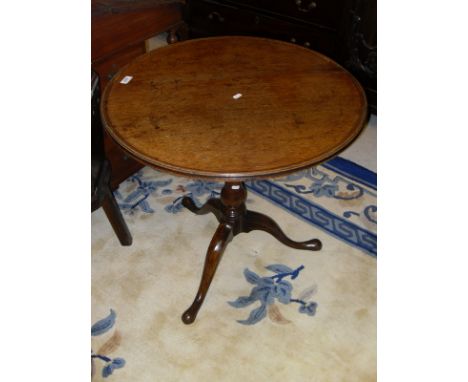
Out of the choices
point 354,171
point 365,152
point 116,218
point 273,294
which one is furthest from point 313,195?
point 116,218

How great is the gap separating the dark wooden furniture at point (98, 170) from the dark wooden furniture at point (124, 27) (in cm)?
38

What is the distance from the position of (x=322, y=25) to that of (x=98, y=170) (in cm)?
180

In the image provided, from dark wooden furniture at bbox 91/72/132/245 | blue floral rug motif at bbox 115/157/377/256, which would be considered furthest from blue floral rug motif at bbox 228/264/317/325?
dark wooden furniture at bbox 91/72/132/245

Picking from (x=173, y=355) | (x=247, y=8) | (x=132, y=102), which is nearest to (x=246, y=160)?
(x=132, y=102)

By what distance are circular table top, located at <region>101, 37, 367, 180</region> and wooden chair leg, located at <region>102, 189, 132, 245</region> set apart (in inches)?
21.2

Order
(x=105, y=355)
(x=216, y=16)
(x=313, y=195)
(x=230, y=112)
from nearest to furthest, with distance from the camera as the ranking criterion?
(x=230, y=112), (x=105, y=355), (x=313, y=195), (x=216, y=16)

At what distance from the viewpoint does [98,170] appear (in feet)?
5.80

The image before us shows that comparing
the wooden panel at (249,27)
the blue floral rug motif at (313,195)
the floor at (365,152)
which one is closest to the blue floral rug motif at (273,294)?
the blue floral rug motif at (313,195)

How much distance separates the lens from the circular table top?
1376mm

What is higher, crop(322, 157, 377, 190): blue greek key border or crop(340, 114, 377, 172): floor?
crop(340, 114, 377, 172): floor

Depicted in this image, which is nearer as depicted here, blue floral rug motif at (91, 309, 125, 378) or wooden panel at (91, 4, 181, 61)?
blue floral rug motif at (91, 309, 125, 378)

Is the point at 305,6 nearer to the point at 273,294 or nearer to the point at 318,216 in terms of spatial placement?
the point at 318,216

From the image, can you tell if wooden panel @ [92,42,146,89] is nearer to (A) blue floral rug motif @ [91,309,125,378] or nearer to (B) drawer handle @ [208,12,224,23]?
(A) blue floral rug motif @ [91,309,125,378]

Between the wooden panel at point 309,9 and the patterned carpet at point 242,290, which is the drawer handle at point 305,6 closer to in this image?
the wooden panel at point 309,9
